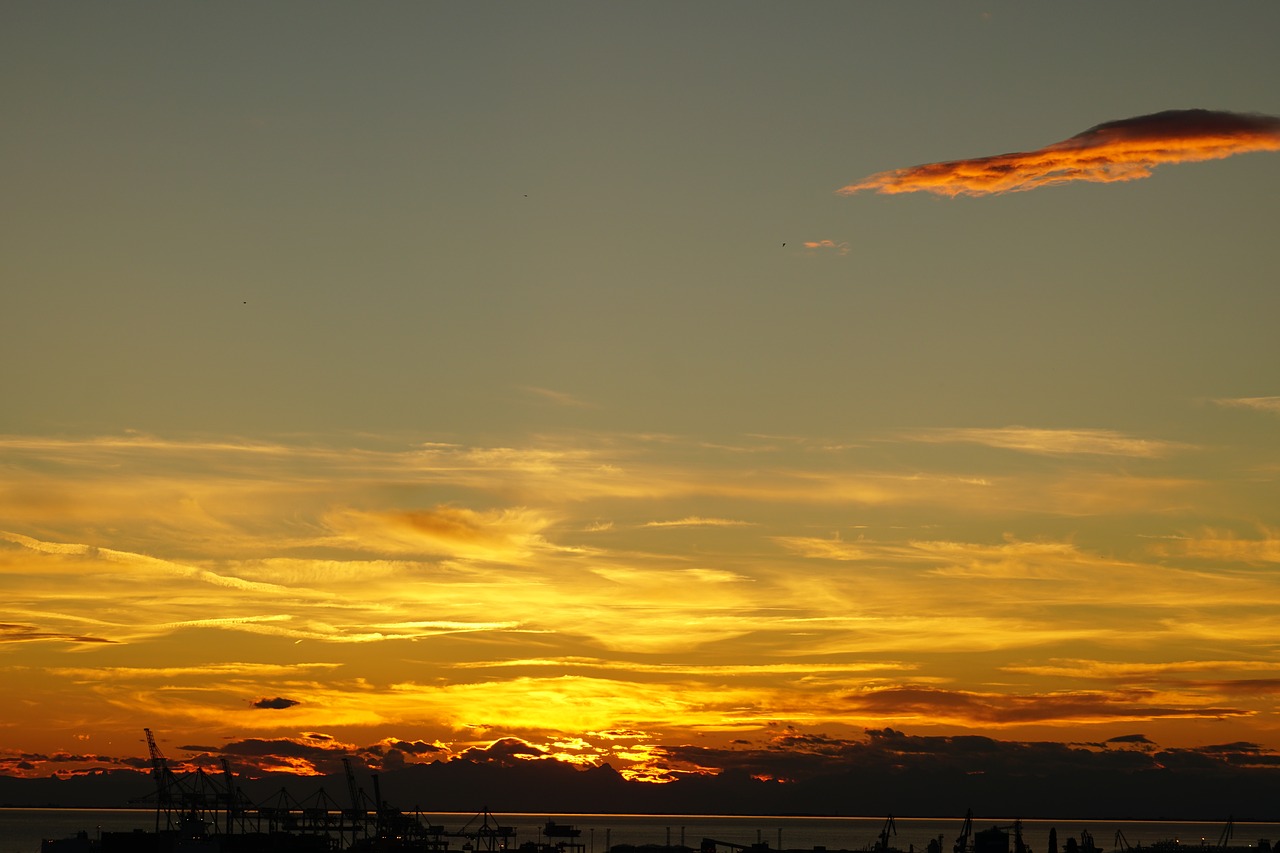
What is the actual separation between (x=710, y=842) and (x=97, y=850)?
86.9 m

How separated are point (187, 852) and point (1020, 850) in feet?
367

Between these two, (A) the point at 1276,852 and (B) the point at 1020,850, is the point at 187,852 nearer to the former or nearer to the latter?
(B) the point at 1020,850

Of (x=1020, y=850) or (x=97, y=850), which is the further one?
(x=97, y=850)

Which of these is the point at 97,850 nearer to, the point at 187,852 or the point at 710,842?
the point at 187,852

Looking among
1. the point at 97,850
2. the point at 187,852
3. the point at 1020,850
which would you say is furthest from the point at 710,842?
the point at 97,850

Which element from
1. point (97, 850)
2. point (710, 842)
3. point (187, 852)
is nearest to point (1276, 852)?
point (710, 842)

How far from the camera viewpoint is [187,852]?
191000 millimetres

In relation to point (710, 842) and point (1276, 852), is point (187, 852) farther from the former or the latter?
point (1276, 852)

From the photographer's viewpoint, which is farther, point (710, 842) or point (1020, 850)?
point (710, 842)

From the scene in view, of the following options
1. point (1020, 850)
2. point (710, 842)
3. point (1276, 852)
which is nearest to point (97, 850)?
point (710, 842)

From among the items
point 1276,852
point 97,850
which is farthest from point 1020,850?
point 97,850

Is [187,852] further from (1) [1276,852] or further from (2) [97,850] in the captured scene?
(1) [1276,852]

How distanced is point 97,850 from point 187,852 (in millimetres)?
18025

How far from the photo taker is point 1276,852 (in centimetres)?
19225
